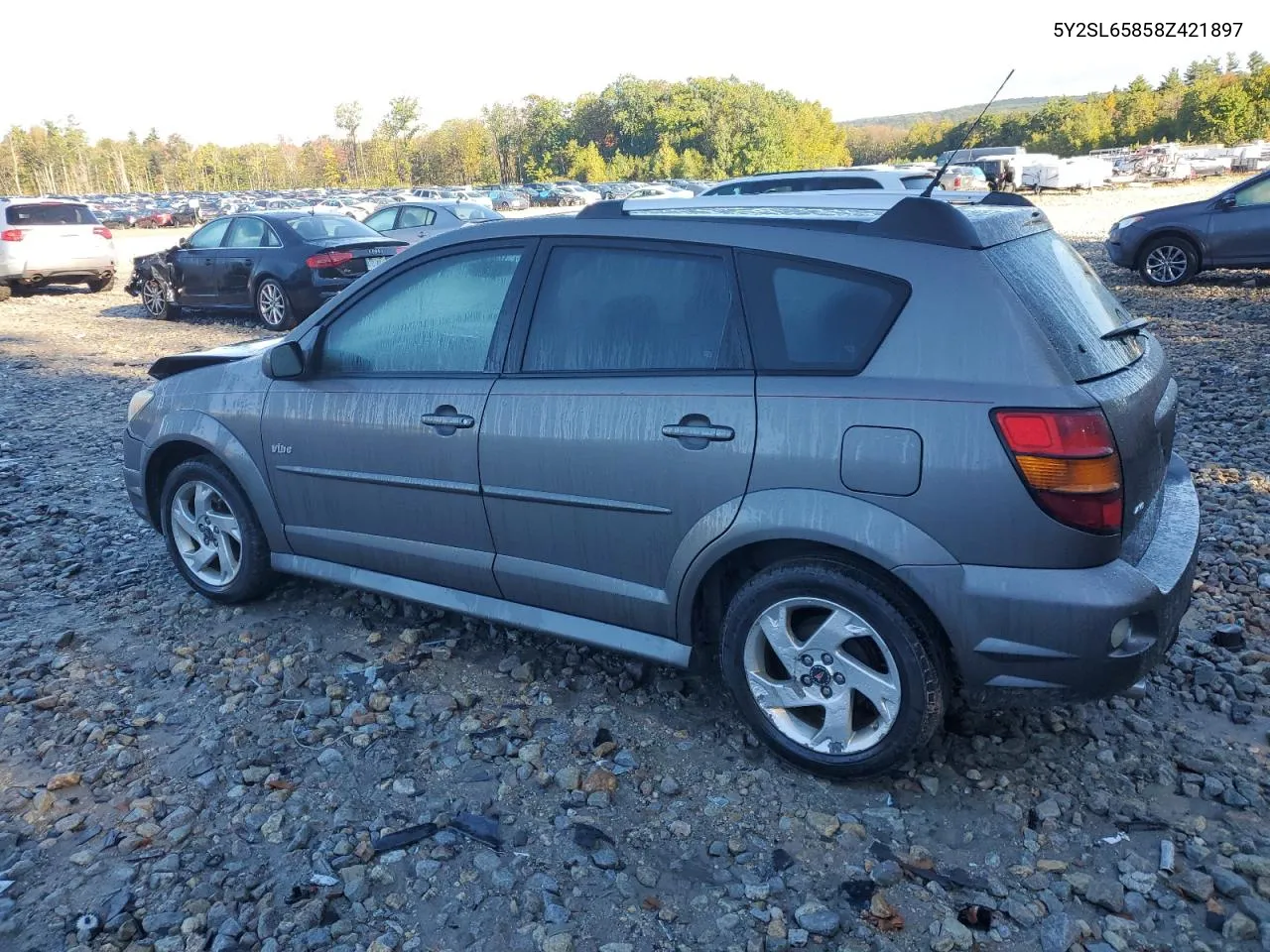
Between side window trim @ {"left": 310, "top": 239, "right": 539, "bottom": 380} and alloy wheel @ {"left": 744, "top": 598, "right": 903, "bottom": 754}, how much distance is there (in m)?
1.41

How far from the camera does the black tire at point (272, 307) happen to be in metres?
12.9

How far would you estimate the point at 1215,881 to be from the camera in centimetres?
270

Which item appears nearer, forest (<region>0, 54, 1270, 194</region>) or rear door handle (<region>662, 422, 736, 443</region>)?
rear door handle (<region>662, 422, 736, 443</region>)

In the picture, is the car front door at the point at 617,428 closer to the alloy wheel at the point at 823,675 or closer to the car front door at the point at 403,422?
the car front door at the point at 403,422

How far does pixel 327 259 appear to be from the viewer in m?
12.7

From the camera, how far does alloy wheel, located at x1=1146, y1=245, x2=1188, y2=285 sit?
1352 centimetres

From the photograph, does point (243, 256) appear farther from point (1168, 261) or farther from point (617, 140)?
point (617, 140)

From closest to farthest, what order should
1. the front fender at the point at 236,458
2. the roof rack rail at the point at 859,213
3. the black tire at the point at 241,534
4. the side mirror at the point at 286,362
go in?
the roof rack rail at the point at 859,213 → the side mirror at the point at 286,362 → the front fender at the point at 236,458 → the black tire at the point at 241,534

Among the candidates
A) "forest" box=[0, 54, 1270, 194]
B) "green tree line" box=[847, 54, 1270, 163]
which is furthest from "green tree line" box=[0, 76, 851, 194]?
"green tree line" box=[847, 54, 1270, 163]

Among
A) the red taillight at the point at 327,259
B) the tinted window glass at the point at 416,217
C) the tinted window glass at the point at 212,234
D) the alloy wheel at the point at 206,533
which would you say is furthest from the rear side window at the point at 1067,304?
the tinted window glass at the point at 416,217

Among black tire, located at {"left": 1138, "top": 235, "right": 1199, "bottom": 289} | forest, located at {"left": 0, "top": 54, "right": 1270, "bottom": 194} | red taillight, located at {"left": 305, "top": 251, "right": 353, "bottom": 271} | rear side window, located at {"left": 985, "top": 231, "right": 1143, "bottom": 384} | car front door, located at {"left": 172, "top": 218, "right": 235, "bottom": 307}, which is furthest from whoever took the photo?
forest, located at {"left": 0, "top": 54, "right": 1270, "bottom": 194}

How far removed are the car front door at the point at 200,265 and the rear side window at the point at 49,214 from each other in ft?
17.2

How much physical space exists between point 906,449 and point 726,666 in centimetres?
96

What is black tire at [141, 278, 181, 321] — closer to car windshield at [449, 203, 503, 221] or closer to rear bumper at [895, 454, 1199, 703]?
car windshield at [449, 203, 503, 221]
